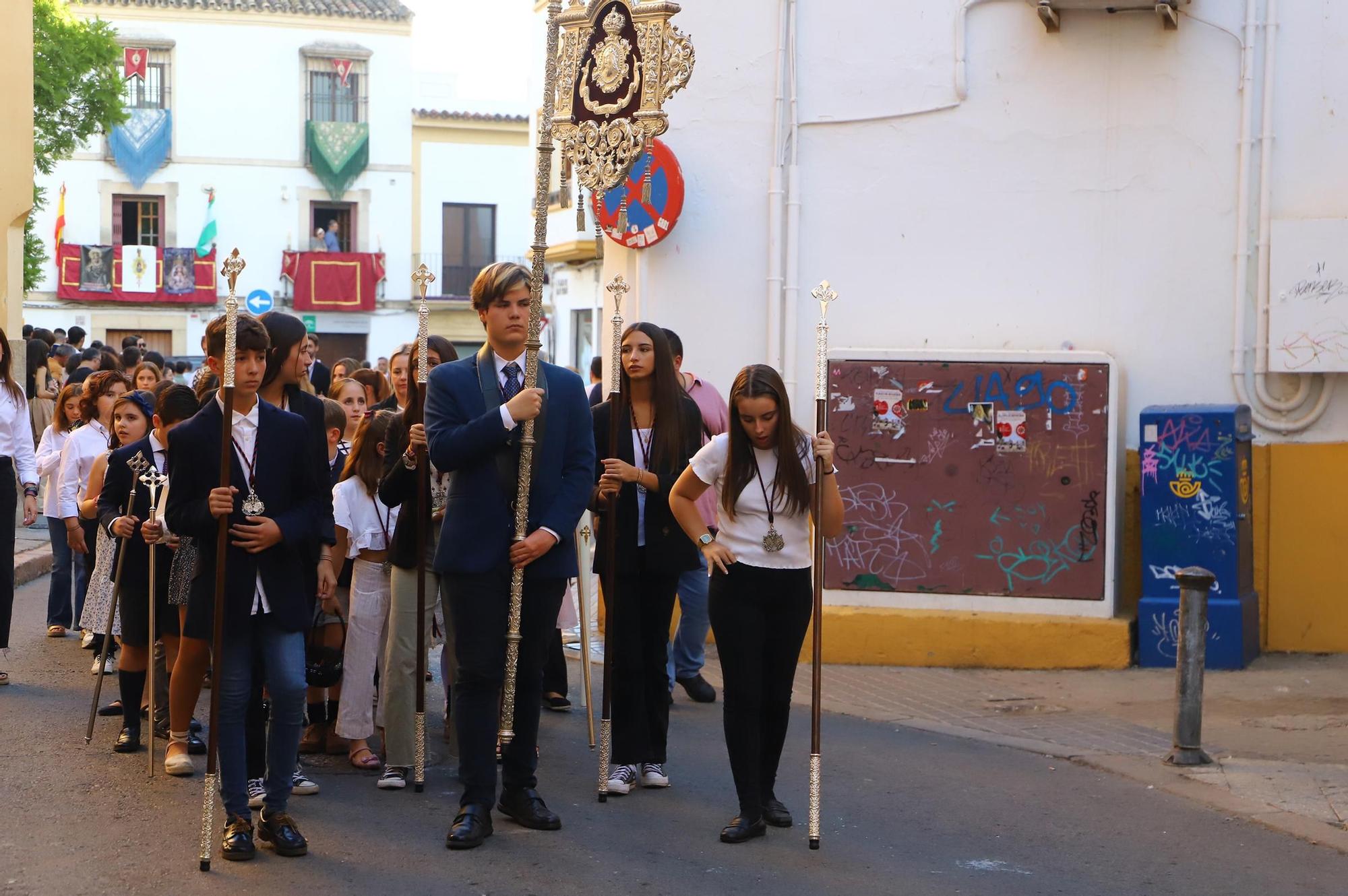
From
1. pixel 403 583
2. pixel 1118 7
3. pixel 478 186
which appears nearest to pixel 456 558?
pixel 403 583

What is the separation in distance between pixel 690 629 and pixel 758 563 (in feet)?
9.27

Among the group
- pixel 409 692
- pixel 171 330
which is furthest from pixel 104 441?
pixel 171 330

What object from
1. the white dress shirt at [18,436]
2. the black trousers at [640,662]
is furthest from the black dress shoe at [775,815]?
the white dress shirt at [18,436]

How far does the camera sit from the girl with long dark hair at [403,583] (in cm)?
688

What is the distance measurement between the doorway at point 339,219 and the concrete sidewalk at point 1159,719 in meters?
36.4

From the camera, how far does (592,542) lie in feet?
34.6

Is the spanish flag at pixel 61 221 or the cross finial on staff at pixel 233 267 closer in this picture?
the cross finial on staff at pixel 233 267

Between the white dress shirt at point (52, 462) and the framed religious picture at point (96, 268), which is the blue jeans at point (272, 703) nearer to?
the white dress shirt at point (52, 462)

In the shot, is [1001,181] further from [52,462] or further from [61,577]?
[61,577]

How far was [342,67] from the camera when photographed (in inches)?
1767

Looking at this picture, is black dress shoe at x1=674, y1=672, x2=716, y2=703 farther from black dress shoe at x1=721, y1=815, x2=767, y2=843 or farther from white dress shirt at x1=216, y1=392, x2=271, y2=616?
white dress shirt at x1=216, y1=392, x2=271, y2=616

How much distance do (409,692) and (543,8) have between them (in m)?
19.4

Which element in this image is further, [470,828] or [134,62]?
[134,62]

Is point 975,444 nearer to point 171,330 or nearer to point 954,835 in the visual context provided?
point 954,835
